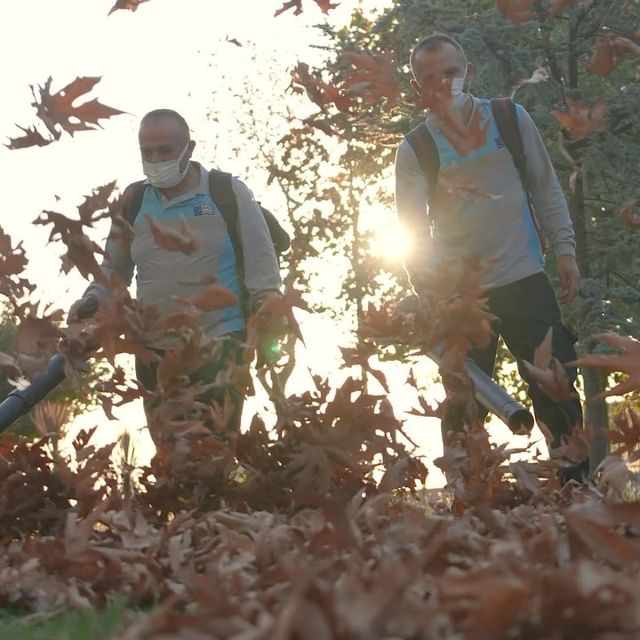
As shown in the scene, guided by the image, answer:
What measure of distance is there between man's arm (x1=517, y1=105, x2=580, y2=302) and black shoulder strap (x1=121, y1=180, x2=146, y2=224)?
1826mm

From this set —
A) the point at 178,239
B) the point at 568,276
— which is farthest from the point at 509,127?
the point at 178,239

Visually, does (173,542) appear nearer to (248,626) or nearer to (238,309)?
(248,626)

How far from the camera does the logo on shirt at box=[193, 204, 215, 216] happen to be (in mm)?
5861

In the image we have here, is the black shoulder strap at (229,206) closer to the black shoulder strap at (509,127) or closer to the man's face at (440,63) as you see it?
the man's face at (440,63)

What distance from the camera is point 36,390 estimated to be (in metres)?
5.30

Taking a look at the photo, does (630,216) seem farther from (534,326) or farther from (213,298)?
(213,298)

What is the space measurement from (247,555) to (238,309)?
2531 millimetres

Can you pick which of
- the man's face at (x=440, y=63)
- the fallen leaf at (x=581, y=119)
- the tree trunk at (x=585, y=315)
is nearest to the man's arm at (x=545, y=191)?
the man's face at (x=440, y=63)

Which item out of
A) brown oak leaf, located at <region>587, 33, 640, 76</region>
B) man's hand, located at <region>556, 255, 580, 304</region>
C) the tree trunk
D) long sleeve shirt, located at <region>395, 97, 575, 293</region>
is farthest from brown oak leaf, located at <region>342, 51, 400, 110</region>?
the tree trunk

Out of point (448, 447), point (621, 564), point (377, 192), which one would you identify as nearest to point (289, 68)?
point (448, 447)

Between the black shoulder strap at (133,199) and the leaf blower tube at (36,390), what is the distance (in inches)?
31.2

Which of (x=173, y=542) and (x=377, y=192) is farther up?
A: (x=377, y=192)

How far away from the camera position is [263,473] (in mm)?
4758

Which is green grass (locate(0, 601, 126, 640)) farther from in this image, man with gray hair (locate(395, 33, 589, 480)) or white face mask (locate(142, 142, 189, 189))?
white face mask (locate(142, 142, 189, 189))
